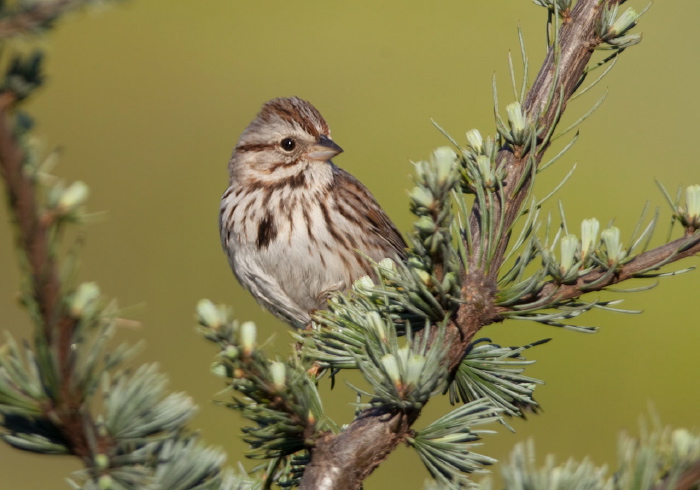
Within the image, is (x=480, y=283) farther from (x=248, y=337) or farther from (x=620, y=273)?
(x=248, y=337)

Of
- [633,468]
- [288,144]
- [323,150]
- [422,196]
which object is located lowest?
[633,468]

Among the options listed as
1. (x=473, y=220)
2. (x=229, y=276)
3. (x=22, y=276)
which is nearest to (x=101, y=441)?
(x=22, y=276)

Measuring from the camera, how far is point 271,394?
1.10 m

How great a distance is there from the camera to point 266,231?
2.94 meters

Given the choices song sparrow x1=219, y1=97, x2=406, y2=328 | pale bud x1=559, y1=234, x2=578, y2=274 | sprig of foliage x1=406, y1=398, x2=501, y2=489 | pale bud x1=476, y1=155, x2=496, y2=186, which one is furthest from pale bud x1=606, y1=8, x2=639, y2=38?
song sparrow x1=219, y1=97, x2=406, y2=328

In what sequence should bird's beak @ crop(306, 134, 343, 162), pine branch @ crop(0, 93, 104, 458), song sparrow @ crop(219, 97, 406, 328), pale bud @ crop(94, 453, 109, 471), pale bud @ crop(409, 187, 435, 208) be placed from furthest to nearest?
bird's beak @ crop(306, 134, 343, 162) < song sparrow @ crop(219, 97, 406, 328) < pale bud @ crop(409, 187, 435, 208) < pale bud @ crop(94, 453, 109, 471) < pine branch @ crop(0, 93, 104, 458)

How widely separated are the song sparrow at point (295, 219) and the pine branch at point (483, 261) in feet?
4.57

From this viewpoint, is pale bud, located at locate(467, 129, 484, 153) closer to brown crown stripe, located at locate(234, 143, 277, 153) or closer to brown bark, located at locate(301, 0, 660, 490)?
brown bark, located at locate(301, 0, 660, 490)

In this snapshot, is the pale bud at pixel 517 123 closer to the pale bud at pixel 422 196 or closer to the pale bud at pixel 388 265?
the pale bud at pixel 388 265

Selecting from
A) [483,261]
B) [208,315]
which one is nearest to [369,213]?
[483,261]

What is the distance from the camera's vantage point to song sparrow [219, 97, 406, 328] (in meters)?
2.92

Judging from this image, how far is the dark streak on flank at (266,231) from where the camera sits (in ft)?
9.59

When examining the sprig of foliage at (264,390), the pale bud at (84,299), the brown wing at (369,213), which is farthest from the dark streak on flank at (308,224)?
the pale bud at (84,299)

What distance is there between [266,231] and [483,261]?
67.4 inches
